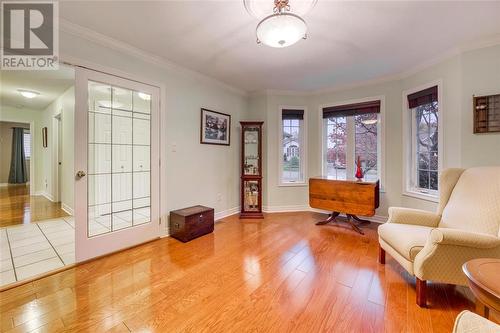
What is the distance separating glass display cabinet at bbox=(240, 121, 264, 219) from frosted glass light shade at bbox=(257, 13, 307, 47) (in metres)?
2.14

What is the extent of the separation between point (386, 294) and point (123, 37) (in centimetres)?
338

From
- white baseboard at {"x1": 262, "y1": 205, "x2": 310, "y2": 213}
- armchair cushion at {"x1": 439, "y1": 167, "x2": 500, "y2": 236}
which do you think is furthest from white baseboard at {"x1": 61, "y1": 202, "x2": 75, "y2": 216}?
armchair cushion at {"x1": 439, "y1": 167, "x2": 500, "y2": 236}

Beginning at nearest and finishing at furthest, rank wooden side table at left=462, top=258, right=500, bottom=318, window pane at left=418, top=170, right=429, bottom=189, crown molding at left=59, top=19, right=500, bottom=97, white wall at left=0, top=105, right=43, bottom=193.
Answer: wooden side table at left=462, top=258, right=500, bottom=318
crown molding at left=59, top=19, right=500, bottom=97
window pane at left=418, top=170, right=429, bottom=189
white wall at left=0, top=105, right=43, bottom=193

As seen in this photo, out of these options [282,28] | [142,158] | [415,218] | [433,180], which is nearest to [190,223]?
[142,158]

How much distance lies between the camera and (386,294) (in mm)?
1661

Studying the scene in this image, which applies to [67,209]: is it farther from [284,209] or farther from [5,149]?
[5,149]

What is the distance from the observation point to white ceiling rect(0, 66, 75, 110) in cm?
333

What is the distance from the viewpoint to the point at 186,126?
3129 millimetres

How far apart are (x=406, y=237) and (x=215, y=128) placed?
9.39 ft

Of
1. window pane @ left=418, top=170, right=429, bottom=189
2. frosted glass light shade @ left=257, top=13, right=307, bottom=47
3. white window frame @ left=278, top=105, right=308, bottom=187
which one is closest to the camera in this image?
frosted glass light shade @ left=257, top=13, right=307, bottom=47

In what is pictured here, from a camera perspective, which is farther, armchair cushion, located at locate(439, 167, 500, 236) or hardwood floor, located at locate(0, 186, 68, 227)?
hardwood floor, located at locate(0, 186, 68, 227)

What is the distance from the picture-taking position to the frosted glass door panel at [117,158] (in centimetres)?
229

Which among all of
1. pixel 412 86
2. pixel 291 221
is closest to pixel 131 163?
pixel 291 221

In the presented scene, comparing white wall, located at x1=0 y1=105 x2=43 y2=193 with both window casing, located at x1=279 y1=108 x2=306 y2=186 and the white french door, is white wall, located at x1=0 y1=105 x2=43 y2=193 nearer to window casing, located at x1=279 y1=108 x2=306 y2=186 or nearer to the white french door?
the white french door
